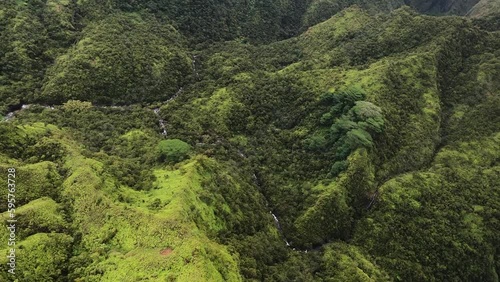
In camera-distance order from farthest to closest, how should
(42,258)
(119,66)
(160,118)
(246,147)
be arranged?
1. (119,66)
2. (160,118)
3. (246,147)
4. (42,258)

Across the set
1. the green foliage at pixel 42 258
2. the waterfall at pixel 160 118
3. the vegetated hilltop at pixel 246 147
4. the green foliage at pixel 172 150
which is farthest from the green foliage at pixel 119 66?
the green foliage at pixel 42 258

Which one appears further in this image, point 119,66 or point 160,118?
point 119,66

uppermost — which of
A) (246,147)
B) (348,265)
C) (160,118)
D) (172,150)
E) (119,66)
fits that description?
(119,66)

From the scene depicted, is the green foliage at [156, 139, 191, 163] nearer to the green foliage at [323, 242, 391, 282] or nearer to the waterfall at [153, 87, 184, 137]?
the waterfall at [153, 87, 184, 137]

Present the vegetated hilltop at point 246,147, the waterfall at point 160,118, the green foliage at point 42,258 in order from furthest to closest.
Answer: the waterfall at point 160,118, the vegetated hilltop at point 246,147, the green foliage at point 42,258

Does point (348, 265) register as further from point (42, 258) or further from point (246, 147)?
point (42, 258)

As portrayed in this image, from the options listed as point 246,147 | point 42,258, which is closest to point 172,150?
point 246,147

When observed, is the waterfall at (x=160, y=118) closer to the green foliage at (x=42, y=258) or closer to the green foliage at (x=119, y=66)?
the green foliage at (x=119, y=66)

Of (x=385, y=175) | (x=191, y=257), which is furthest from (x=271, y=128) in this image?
(x=191, y=257)

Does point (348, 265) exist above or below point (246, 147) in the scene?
below
